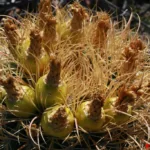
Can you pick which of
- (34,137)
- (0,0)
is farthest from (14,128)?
(0,0)

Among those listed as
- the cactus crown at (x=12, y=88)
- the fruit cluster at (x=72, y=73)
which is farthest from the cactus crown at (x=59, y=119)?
the cactus crown at (x=12, y=88)

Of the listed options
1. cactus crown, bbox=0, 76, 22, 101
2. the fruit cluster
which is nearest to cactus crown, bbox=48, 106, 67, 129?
the fruit cluster

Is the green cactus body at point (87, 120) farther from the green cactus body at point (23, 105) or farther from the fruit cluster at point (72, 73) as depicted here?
the green cactus body at point (23, 105)

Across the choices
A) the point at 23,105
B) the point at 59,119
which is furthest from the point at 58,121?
the point at 23,105

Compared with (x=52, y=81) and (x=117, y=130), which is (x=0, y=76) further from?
(x=117, y=130)

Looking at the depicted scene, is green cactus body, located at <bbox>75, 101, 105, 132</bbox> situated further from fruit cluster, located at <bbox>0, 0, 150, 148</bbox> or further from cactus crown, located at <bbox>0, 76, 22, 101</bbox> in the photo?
cactus crown, located at <bbox>0, 76, 22, 101</bbox>

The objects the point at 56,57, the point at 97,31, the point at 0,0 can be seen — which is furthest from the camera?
the point at 0,0

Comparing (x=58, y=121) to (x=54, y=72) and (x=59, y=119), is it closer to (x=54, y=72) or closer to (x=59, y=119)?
(x=59, y=119)

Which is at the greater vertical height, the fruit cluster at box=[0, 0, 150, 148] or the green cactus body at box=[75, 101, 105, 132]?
the fruit cluster at box=[0, 0, 150, 148]

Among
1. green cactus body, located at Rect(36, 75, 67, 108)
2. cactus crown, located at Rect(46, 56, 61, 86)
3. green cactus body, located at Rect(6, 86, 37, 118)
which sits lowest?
green cactus body, located at Rect(6, 86, 37, 118)

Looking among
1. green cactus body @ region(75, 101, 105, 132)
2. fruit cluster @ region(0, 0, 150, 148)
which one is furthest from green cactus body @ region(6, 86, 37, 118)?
green cactus body @ region(75, 101, 105, 132)

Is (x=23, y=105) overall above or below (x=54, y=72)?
below
